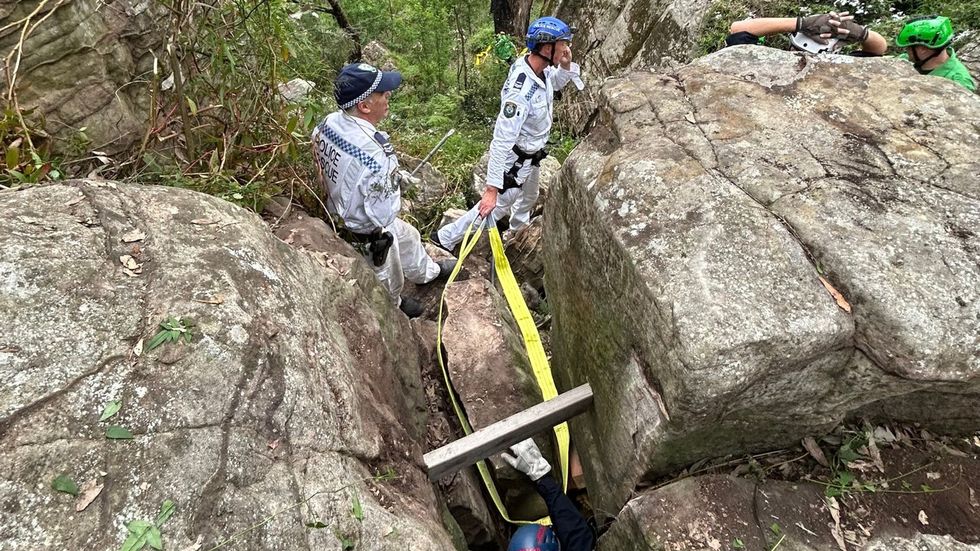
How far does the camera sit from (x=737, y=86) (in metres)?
3.97

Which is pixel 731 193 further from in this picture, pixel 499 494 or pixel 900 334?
pixel 499 494

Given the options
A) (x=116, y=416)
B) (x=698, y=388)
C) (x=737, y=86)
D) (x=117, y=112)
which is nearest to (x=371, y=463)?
(x=116, y=416)

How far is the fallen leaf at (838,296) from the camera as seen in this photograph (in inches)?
101

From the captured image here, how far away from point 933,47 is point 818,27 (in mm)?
927

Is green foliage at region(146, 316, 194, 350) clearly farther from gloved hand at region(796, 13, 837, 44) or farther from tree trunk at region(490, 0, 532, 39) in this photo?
tree trunk at region(490, 0, 532, 39)

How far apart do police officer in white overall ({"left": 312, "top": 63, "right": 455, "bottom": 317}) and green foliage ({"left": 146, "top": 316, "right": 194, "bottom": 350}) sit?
7.36ft

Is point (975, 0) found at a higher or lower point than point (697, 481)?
higher

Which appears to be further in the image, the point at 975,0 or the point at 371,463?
the point at 975,0

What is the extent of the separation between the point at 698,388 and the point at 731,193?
1244mm

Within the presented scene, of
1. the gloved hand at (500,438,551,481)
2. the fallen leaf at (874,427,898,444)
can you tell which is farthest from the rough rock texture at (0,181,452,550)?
the fallen leaf at (874,427,898,444)

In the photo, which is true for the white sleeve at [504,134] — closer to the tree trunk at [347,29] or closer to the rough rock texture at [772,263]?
the rough rock texture at [772,263]

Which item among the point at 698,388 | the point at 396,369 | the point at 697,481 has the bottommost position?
the point at 396,369

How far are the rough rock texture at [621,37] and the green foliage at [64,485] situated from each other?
8.65 metres

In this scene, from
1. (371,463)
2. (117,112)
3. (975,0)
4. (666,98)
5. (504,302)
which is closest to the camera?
(371,463)
